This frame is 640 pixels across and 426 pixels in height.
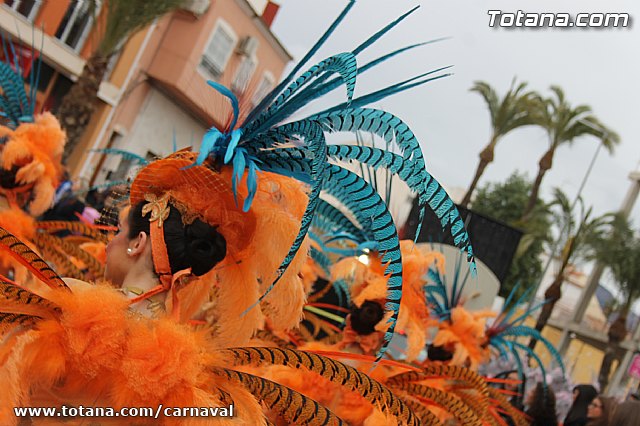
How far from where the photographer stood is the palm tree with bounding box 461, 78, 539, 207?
17.4m

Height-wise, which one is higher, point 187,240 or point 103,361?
point 187,240

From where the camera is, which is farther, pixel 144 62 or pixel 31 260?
pixel 144 62

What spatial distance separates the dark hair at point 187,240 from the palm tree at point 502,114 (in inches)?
631

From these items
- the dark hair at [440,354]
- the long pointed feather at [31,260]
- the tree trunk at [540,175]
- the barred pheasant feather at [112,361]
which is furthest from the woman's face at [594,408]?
the tree trunk at [540,175]

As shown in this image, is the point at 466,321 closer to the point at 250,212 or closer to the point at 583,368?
the point at 250,212

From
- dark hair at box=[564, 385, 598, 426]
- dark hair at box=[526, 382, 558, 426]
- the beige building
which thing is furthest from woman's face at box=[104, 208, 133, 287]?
the beige building

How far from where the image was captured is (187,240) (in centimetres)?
181

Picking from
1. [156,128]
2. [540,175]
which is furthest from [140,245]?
[540,175]

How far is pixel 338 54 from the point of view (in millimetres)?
1580

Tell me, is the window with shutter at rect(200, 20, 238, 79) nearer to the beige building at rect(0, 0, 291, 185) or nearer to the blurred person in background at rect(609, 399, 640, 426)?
the beige building at rect(0, 0, 291, 185)

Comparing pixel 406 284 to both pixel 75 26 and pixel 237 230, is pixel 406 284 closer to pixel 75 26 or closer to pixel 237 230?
pixel 237 230

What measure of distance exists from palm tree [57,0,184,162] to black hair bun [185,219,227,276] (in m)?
8.37

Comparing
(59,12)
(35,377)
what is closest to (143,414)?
(35,377)

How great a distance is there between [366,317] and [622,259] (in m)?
18.4
